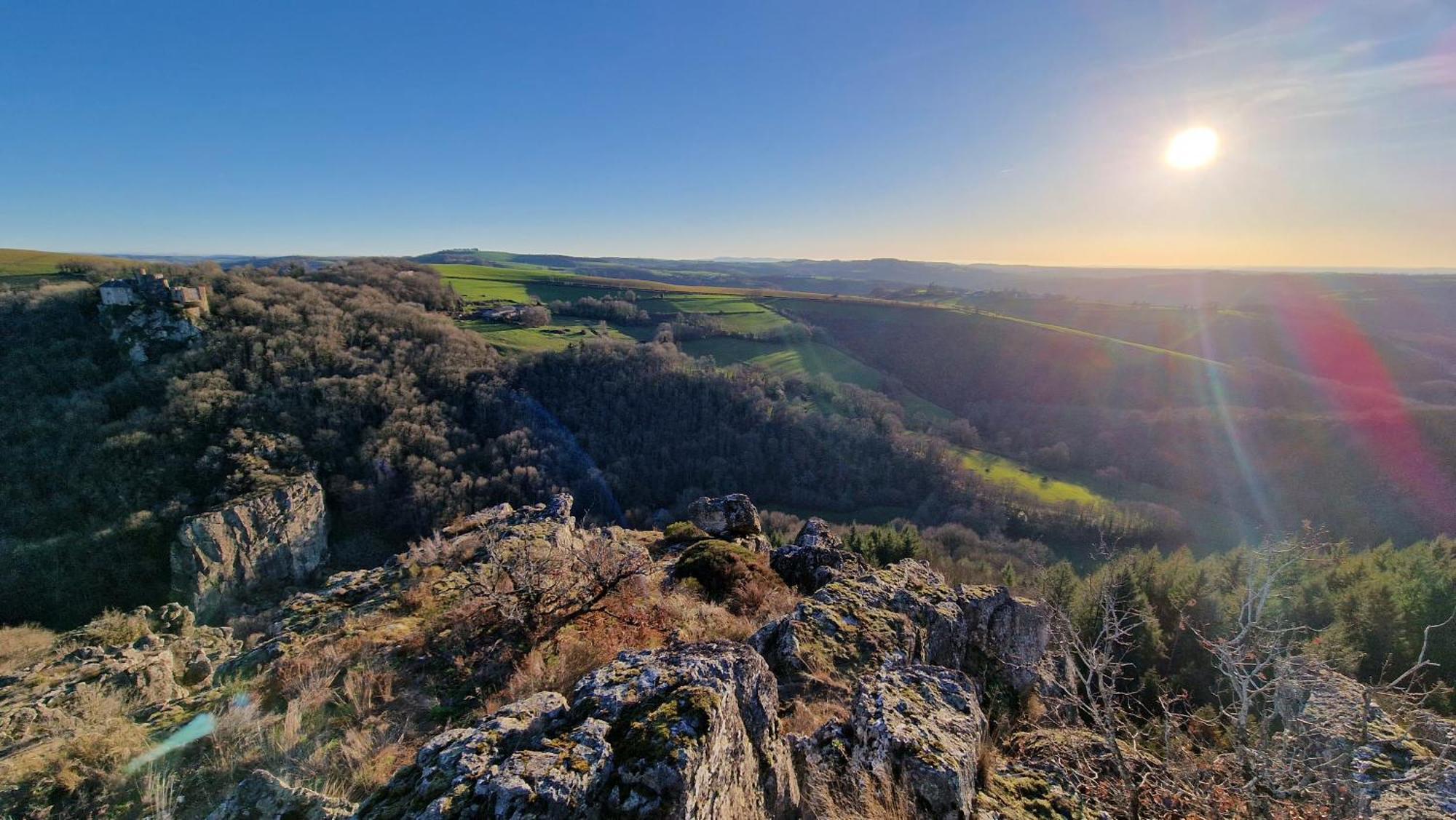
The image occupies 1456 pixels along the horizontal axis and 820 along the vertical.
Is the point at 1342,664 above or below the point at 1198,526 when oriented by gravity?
above

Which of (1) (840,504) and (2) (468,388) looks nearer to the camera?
(2) (468,388)

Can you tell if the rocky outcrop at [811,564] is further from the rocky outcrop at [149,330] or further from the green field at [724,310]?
the green field at [724,310]

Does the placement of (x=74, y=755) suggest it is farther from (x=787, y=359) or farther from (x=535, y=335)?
(x=787, y=359)

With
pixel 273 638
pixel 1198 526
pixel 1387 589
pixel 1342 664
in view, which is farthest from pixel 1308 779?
pixel 1198 526

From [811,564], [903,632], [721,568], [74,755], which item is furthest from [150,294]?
[903,632]

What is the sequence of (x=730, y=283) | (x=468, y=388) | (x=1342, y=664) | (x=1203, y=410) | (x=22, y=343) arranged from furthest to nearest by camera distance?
(x=730, y=283) < (x=1203, y=410) < (x=468, y=388) < (x=22, y=343) < (x=1342, y=664)

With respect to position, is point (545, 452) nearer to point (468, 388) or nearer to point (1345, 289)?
point (468, 388)

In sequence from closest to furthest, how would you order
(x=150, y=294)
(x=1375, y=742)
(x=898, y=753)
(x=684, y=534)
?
(x=898, y=753) < (x=1375, y=742) < (x=684, y=534) < (x=150, y=294)

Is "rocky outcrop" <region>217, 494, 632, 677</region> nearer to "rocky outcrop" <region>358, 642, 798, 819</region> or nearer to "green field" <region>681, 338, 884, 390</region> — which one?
"rocky outcrop" <region>358, 642, 798, 819</region>
